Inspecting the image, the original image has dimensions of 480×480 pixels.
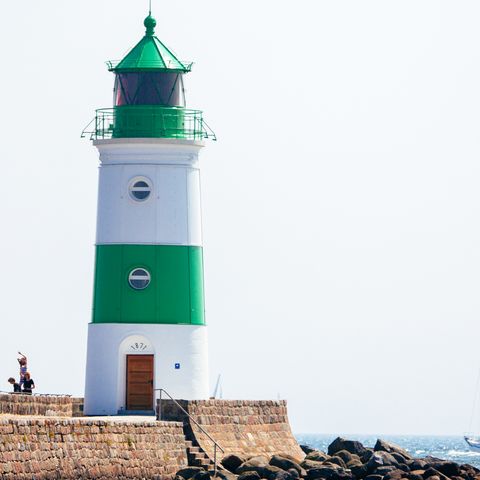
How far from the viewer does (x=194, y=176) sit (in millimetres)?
29922

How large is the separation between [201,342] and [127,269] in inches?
69.8

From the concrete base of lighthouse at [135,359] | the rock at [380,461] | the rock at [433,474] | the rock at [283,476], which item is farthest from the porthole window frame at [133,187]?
the rock at [433,474]

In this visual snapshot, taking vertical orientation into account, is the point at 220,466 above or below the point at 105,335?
below

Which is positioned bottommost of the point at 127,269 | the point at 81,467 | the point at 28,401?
the point at 81,467

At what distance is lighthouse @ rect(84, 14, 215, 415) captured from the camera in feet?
96.0

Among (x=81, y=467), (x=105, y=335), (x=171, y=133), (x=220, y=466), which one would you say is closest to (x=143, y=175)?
(x=171, y=133)

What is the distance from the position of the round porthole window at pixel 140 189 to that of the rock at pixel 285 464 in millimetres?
5203

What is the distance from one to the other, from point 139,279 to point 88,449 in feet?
20.0

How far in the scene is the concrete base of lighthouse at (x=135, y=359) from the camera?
29.2m

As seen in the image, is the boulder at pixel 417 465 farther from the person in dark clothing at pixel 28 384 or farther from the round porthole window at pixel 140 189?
the person in dark clothing at pixel 28 384

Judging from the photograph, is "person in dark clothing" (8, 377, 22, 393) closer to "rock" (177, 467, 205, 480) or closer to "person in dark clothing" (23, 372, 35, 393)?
"person in dark clothing" (23, 372, 35, 393)

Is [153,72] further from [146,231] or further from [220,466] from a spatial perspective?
[220,466]

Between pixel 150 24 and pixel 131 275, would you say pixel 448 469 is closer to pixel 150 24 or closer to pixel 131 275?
pixel 131 275

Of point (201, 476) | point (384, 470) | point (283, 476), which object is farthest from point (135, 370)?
point (384, 470)
